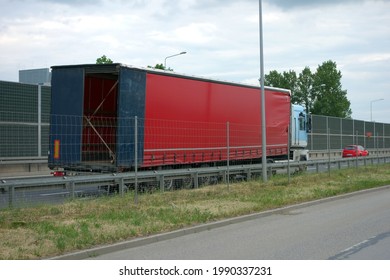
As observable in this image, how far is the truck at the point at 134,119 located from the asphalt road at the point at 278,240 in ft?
14.7

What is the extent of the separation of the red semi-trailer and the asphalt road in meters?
4.23

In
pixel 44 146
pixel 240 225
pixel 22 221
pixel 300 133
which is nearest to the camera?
pixel 22 221

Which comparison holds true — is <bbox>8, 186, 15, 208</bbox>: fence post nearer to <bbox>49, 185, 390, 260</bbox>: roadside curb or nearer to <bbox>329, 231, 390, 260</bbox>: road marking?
<bbox>49, 185, 390, 260</bbox>: roadside curb

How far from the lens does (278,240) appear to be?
28.2ft

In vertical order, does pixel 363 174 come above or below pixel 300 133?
below

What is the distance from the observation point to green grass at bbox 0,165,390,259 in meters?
7.84

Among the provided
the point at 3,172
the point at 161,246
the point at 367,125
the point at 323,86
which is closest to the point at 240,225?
the point at 161,246

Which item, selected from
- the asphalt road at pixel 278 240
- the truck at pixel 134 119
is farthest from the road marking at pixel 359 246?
the truck at pixel 134 119

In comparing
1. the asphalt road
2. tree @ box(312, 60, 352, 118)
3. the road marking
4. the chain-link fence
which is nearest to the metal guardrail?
the asphalt road

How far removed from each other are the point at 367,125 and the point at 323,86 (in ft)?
112

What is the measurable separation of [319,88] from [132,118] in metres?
76.6

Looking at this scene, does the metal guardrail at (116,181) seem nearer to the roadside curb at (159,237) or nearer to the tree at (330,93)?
the roadside curb at (159,237)

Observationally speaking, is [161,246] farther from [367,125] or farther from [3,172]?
[367,125]

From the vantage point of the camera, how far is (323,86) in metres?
86.1
